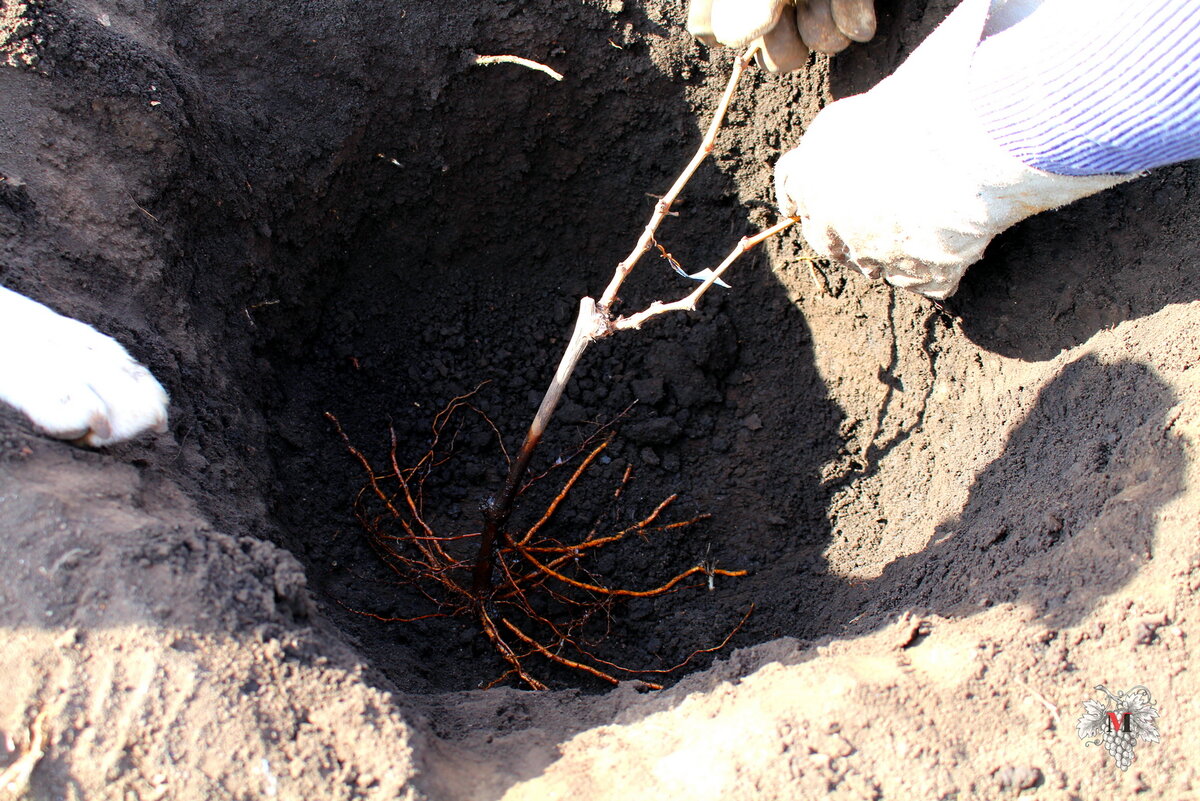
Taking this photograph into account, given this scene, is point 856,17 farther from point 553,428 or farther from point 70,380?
point 70,380

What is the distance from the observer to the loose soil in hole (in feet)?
4.02

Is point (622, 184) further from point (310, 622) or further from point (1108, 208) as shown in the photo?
point (310, 622)

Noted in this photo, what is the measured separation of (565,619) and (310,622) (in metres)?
1.02

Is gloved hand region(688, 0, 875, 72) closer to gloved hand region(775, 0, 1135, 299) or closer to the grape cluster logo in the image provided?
gloved hand region(775, 0, 1135, 299)

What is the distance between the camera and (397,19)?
85.8 inches

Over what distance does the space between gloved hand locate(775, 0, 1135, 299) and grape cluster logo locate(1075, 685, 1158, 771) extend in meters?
0.95

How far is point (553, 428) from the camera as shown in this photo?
8.23 ft

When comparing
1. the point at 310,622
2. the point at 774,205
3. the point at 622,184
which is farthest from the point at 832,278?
the point at 310,622

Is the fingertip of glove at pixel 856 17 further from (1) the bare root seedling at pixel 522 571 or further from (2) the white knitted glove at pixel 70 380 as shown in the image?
(2) the white knitted glove at pixel 70 380

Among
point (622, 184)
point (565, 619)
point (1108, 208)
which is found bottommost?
point (565, 619)

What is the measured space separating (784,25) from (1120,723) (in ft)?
5.46

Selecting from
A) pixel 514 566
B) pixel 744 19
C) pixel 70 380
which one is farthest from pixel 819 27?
pixel 70 380

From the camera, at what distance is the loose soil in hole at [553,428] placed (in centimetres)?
123

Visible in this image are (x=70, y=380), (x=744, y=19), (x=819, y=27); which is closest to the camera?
(x=70, y=380)
